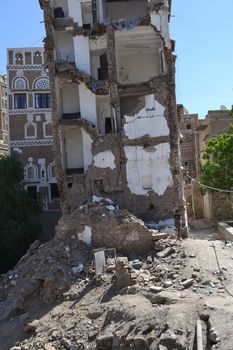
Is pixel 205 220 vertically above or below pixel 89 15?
below

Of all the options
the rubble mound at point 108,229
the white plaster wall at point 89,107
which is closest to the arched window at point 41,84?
the white plaster wall at point 89,107

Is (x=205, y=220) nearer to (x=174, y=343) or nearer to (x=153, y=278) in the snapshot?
(x=153, y=278)

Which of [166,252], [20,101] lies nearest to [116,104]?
[166,252]

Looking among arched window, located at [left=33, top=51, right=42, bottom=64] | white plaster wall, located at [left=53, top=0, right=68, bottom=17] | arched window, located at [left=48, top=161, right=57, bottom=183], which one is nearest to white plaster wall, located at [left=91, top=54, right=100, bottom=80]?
white plaster wall, located at [left=53, top=0, right=68, bottom=17]

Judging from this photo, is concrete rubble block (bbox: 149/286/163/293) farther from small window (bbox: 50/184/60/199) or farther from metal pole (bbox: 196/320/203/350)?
small window (bbox: 50/184/60/199)

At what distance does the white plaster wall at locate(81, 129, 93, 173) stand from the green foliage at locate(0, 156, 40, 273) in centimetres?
620

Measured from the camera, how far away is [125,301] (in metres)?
20.2

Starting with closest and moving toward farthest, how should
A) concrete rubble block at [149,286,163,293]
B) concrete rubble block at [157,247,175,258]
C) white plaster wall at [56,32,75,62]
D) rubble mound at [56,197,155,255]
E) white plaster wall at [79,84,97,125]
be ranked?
concrete rubble block at [149,286,163,293] → concrete rubble block at [157,247,175,258] → rubble mound at [56,197,155,255] → white plaster wall at [79,84,97,125] → white plaster wall at [56,32,75,62]

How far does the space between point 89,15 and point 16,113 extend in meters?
10.8

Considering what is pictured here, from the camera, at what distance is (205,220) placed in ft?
158

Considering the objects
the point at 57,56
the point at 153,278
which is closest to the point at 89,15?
the point at 57,56

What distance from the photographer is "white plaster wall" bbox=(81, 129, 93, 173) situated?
31.4 m

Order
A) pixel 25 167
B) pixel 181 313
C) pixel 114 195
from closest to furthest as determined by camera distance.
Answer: pixel 181 313 < pixel 114 195 < pixel 25 167

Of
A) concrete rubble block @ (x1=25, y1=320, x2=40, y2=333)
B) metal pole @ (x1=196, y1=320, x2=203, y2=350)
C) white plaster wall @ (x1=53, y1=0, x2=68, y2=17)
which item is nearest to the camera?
metal pole @ (x1=196, y1=320, x2=203, y2=350)
